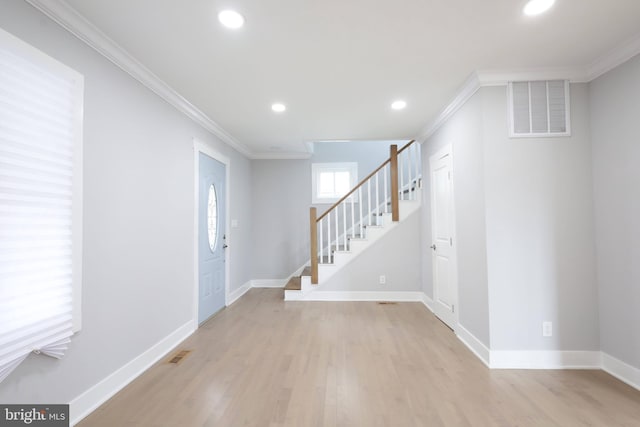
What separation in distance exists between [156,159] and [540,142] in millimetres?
3628

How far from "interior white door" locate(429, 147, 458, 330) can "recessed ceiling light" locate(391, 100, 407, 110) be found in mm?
762

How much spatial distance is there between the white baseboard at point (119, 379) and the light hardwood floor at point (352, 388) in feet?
0.22

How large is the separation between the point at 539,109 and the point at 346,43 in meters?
1.92

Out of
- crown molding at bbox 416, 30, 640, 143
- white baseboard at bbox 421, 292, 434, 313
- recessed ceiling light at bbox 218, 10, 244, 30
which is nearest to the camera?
recessed ceiling light at bbox 218, 10, 244, 30

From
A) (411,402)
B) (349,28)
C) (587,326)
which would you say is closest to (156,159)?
(349,28)

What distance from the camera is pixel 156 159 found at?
113 inches

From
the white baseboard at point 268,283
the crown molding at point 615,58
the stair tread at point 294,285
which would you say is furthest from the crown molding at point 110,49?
the crown molding at point 615,58

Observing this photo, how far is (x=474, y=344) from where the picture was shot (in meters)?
2.96

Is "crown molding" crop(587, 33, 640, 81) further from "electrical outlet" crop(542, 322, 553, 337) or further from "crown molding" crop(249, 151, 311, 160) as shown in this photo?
"crown molding" crop(249, 151, 311, 160)

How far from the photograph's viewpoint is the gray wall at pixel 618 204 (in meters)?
2.30

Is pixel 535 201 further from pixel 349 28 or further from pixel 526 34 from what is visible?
pixel 349 28

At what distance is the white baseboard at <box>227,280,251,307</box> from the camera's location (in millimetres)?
4831

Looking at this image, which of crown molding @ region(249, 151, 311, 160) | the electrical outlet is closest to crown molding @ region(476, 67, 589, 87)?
the electrical outlet

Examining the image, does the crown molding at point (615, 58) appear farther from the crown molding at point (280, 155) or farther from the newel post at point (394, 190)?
the crown molding at point (280, 155)
